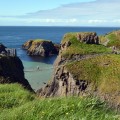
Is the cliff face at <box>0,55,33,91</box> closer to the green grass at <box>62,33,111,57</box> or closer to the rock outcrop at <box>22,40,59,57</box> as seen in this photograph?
the green grass at <box>62,33,111,57</box>

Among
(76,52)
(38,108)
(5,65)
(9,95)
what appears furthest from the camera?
(76,52)

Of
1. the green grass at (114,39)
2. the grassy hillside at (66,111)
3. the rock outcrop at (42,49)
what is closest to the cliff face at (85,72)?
the green grass at (114,39)

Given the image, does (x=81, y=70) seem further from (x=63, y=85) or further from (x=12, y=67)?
(x=12, y=67)

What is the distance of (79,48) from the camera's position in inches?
2579

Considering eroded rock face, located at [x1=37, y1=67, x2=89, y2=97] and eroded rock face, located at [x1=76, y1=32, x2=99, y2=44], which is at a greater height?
eroded rock face, located at [x1=76, y1=32, x2=99, y2=44]

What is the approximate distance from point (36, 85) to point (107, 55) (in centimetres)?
2082

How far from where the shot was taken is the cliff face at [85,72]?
171 feet

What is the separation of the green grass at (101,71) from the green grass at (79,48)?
111 inches

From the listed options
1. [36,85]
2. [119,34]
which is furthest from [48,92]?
[119,34]

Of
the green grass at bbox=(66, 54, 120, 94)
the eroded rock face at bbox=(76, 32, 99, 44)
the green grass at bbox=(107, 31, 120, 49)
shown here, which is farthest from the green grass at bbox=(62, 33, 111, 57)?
the green grass at bbox=(107, 31, 120, 49)

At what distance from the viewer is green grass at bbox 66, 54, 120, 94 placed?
52062 millimetres

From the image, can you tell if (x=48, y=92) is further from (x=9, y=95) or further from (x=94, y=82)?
(x=9, y=95)

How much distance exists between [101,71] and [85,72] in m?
2.33

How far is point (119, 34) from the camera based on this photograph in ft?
271
